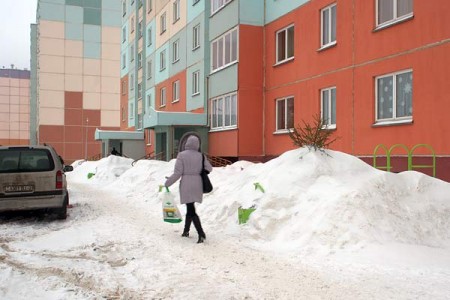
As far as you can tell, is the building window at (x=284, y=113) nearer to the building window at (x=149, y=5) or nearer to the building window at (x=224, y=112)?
the building window at (x=224, y=112)

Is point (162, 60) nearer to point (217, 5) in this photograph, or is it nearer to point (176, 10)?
point (176, 10)

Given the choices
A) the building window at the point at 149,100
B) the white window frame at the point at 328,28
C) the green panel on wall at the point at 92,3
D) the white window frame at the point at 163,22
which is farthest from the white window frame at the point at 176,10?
the green panel on wall at the point at 92,3

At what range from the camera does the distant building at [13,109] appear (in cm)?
7094

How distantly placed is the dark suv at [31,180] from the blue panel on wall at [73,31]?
171 feet

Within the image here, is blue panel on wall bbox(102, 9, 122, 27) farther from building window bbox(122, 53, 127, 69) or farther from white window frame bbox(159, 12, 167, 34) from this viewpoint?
white window frame bbox(159, 12, 167, 34)

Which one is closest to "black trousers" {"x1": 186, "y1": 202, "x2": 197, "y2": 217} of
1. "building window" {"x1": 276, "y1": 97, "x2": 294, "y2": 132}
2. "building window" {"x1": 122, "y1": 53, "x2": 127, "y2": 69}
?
"building window" {"x1": 276, "y1": 97, "x2": 294, "y2": 132}

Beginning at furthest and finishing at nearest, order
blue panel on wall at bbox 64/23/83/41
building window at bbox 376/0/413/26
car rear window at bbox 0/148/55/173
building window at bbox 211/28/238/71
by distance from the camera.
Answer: blue panel on wall at bbox 64/23/83/41 → building window at bbox 211/28/238/71 → building window at bbox 376/0/413/26 → car rear window at bbox 0/148/55/173

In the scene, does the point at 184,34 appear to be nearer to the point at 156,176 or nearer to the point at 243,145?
the point at 243,145

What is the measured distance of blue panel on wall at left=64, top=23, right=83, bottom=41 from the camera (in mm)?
56688

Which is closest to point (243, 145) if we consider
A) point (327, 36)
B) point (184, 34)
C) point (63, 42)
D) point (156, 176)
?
point (156, 176)

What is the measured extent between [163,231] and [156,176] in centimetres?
751

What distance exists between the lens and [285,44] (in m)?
16.8

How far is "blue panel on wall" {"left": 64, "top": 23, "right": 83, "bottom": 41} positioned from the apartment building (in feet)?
109

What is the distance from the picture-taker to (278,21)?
669 inches
